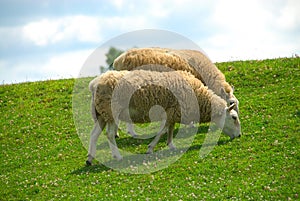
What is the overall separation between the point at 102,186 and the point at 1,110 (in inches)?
492

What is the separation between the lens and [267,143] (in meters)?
14.5

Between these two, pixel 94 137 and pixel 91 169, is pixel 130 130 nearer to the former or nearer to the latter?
pixel 94 137

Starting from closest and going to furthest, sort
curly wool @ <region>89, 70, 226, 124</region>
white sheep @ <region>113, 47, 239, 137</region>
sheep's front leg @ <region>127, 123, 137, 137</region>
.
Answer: curly wool @ <region>89, 70, 226, 124</region> → white sheep @ <region>113, 47, 239, 137</region> → sheep's front leg @ <region>127, 123, 137, 137</region>

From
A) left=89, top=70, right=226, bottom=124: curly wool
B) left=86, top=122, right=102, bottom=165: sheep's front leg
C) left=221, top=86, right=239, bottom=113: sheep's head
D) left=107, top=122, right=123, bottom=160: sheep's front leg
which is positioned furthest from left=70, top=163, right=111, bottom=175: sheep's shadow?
left=221, top=86, right=239, bottom=113: sheep's head

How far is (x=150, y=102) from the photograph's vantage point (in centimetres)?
1477

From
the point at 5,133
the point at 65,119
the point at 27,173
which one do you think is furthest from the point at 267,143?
the point at 5,133

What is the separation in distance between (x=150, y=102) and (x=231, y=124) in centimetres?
281

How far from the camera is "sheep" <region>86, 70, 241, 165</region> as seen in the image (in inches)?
565

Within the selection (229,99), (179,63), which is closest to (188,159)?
(229,99)

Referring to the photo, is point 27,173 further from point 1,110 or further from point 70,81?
point 70,81

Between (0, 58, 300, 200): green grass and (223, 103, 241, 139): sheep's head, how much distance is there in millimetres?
235

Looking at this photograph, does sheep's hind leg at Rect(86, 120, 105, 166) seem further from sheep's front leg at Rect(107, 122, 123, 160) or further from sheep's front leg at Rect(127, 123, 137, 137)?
sheep's front leg at Rect(127, 123, 137, 137)

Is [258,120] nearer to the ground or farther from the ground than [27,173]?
farther from the ground

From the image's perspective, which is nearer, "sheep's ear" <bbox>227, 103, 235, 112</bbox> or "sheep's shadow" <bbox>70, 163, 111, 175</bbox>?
"sheep's shadow" <bbox>70, 163, 111, 175</bbox>
